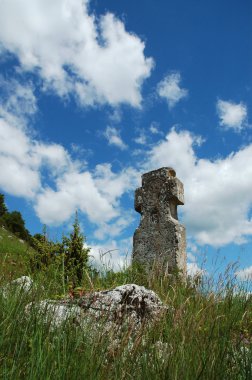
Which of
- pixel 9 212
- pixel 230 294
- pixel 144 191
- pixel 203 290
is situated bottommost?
pixel 230 294

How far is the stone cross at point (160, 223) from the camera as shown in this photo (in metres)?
9.54

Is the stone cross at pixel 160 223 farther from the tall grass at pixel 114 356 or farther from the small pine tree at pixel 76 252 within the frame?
the tall grass at pixel 114 356

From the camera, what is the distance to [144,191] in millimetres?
10492

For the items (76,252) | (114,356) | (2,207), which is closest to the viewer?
(114,356)

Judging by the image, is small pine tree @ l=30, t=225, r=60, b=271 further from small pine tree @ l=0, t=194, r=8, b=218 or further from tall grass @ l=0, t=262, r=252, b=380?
small pine tree @ l=0, t=194, r=8, b=218

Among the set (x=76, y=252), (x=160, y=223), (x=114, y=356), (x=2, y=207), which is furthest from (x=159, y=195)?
(x=2, y=207)

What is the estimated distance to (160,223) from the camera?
32.5 ft

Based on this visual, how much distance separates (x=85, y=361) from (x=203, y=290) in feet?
14.0

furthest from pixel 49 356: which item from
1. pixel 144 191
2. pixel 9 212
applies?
pixel 9 212

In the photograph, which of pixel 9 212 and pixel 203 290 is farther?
pixel 9 212

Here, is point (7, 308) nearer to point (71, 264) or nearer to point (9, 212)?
point (71, 264)

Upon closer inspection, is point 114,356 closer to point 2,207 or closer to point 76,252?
point 76,252

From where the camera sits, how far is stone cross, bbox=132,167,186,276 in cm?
954

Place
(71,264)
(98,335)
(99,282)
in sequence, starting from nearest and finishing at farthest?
(98,335)
(99,282)
(71,264)
